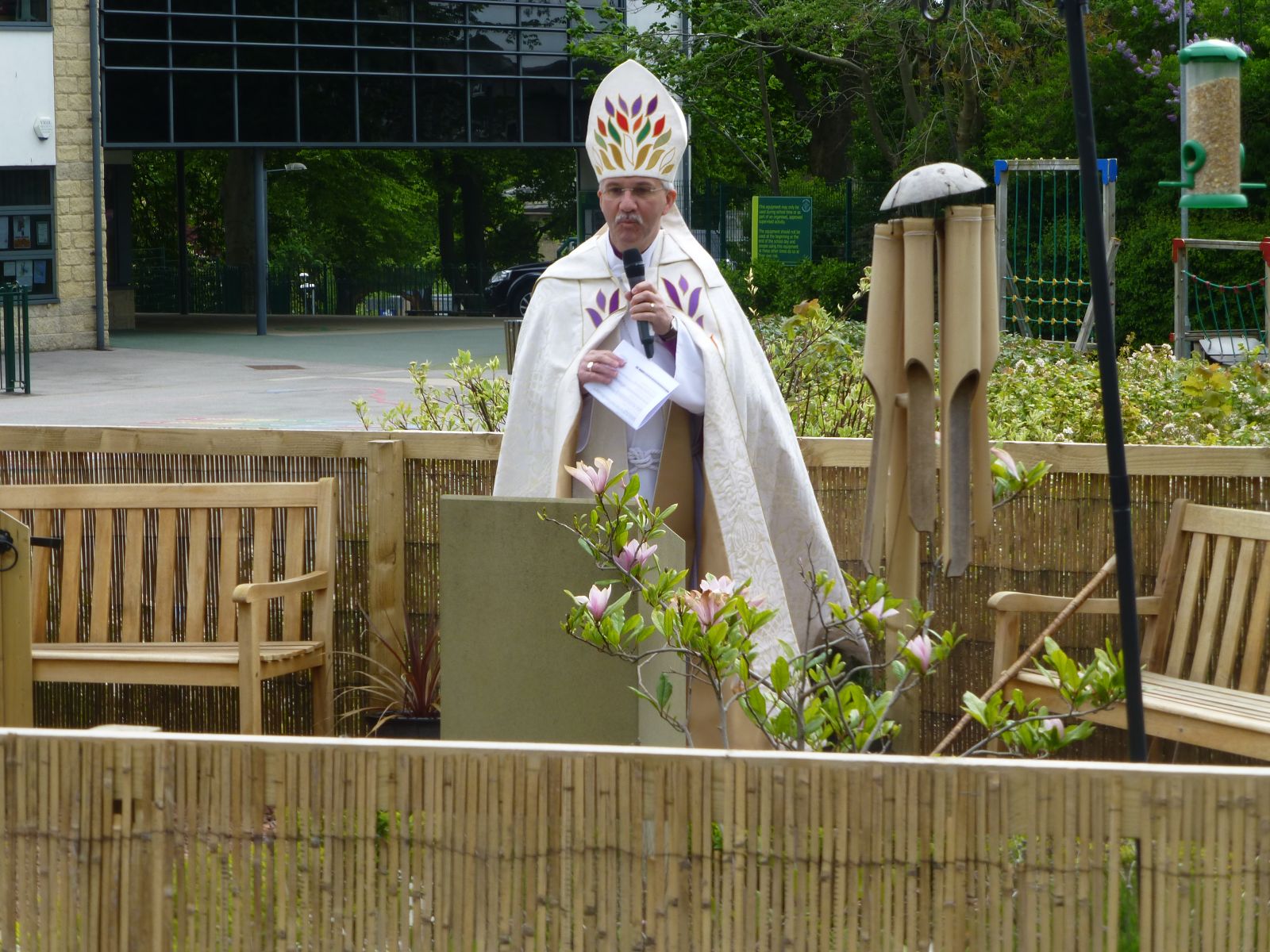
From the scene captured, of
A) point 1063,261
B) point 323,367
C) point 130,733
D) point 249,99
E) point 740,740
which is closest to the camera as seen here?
point 130,733

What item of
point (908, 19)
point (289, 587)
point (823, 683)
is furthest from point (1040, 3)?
point (823, 683)

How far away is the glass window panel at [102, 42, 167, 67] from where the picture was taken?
2759 cm

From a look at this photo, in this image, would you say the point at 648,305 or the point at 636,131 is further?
the point at 636,131

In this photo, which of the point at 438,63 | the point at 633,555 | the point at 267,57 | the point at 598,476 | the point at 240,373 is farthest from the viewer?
the point at 438,63

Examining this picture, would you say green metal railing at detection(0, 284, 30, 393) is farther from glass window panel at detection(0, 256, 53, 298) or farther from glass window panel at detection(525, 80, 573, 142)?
glass window panel at detection(525, 80, 573, 142)

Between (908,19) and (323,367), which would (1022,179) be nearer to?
(908,19)

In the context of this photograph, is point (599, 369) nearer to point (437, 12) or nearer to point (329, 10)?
point (329, 10)

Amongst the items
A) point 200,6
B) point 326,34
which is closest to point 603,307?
point 200,6

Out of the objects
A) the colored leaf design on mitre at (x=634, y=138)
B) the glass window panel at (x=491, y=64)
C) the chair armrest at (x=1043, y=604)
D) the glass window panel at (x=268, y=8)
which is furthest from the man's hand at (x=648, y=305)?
the glass window panel at (x=491, y=64)

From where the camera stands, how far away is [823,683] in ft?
10.6

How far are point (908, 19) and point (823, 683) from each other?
21.4 meters

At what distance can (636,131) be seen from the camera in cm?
479

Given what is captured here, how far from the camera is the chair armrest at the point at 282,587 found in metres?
5.25

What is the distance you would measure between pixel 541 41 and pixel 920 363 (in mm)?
27584
